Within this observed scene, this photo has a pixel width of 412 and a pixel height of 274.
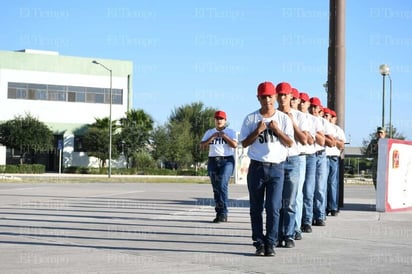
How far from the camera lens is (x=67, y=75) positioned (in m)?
61.7

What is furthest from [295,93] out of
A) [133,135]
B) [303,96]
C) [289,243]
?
[133,135]

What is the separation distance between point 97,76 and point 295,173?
55.8 meters

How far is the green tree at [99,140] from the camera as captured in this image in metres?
57.9

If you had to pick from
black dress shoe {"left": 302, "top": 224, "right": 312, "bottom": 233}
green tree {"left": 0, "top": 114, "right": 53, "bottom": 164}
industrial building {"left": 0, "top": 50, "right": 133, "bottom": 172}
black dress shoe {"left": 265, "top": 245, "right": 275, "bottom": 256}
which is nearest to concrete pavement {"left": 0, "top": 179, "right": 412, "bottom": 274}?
black dress shoe {"left": 265, "top": 245, "right": 275, "bottom": 256}

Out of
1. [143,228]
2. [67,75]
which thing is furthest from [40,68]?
[143,228]

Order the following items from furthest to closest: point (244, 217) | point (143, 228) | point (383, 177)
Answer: point (383, 177)
point (244, 217)
point (143, 228)

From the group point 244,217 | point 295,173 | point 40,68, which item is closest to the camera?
point 295,173

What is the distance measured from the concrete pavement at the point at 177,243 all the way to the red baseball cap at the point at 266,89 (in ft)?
6.30

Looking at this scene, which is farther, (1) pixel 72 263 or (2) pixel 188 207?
(2) pixel 188 207

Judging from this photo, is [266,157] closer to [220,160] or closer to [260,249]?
[260,249]

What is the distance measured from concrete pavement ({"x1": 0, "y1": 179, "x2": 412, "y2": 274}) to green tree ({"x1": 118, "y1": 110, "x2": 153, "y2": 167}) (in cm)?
4464

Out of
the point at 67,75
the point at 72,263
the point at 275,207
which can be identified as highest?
the point at 67,75

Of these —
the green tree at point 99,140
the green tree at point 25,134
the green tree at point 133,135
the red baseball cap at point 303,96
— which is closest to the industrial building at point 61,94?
the green tree at point 99,140

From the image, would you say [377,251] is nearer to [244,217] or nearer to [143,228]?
[143,228]
